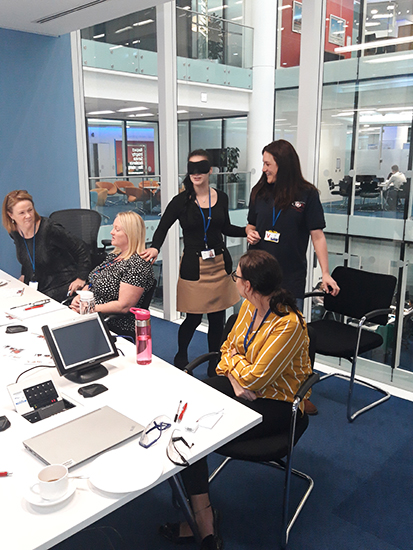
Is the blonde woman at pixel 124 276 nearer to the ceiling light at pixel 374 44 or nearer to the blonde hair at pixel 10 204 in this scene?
the blonde hair at pixel 10 204

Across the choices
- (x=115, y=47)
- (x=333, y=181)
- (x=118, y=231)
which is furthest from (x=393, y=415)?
(x=115, y=47)

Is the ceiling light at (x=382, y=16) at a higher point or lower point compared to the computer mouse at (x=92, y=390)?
higher

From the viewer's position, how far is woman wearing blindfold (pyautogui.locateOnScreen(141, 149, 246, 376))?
3.27m

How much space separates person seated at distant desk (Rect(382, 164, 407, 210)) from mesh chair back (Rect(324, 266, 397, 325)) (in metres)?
0.54

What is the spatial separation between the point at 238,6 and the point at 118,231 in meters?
2.57

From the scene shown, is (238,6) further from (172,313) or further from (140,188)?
(172,313)

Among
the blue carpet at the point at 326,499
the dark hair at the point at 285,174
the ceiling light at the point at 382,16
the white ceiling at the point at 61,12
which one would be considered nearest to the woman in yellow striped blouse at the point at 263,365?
the blue carpet at the point at 326,499

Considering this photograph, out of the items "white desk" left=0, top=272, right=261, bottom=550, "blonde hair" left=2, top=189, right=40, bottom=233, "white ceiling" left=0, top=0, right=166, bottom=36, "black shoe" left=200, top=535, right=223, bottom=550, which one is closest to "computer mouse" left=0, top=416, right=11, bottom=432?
"white desk" left=0, top=272, right=261, bottom=550

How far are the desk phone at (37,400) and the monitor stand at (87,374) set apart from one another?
13 cm

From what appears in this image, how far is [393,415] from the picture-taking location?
3145mm

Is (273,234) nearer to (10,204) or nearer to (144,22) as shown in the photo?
(10,204)

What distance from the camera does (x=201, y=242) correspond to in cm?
330

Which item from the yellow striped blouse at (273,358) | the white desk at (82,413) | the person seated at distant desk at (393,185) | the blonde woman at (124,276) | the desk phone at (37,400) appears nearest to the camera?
the white desk at (82,413)

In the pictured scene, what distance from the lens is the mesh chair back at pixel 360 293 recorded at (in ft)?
10.1
